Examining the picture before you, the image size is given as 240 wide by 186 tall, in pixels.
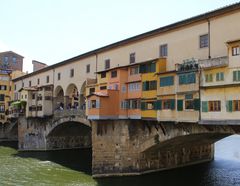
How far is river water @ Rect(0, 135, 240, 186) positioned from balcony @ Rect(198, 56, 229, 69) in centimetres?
1307

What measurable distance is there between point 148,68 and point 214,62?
302 inches

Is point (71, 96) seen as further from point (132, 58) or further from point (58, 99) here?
point (132, 58)

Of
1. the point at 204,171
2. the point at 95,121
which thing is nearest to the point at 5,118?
the point at 95,121

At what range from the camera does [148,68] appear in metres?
29.9

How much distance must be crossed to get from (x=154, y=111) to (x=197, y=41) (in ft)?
24.4

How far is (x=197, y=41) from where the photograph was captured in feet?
88.1

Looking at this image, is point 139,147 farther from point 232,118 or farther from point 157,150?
point 232,118

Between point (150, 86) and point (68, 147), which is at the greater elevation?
point (150, 86)

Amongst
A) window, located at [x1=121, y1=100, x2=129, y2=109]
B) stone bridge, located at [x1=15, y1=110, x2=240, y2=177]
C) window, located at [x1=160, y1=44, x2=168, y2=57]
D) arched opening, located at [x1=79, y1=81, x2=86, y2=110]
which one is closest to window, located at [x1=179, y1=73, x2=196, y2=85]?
stone bridge, located at [x1=15, y1=110, x2=240, y2=177]

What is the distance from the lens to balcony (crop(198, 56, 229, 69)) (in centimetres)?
2306

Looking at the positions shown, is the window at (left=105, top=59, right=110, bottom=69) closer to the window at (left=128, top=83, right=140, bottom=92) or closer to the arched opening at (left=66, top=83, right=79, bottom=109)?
the window at (left=128, top=83, right=140, bottom=92)

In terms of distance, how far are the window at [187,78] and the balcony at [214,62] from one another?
3.83 ft

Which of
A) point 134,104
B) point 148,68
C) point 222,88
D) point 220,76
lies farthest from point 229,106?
point 134,104

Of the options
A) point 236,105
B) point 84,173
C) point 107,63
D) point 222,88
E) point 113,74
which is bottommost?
point 84,173
